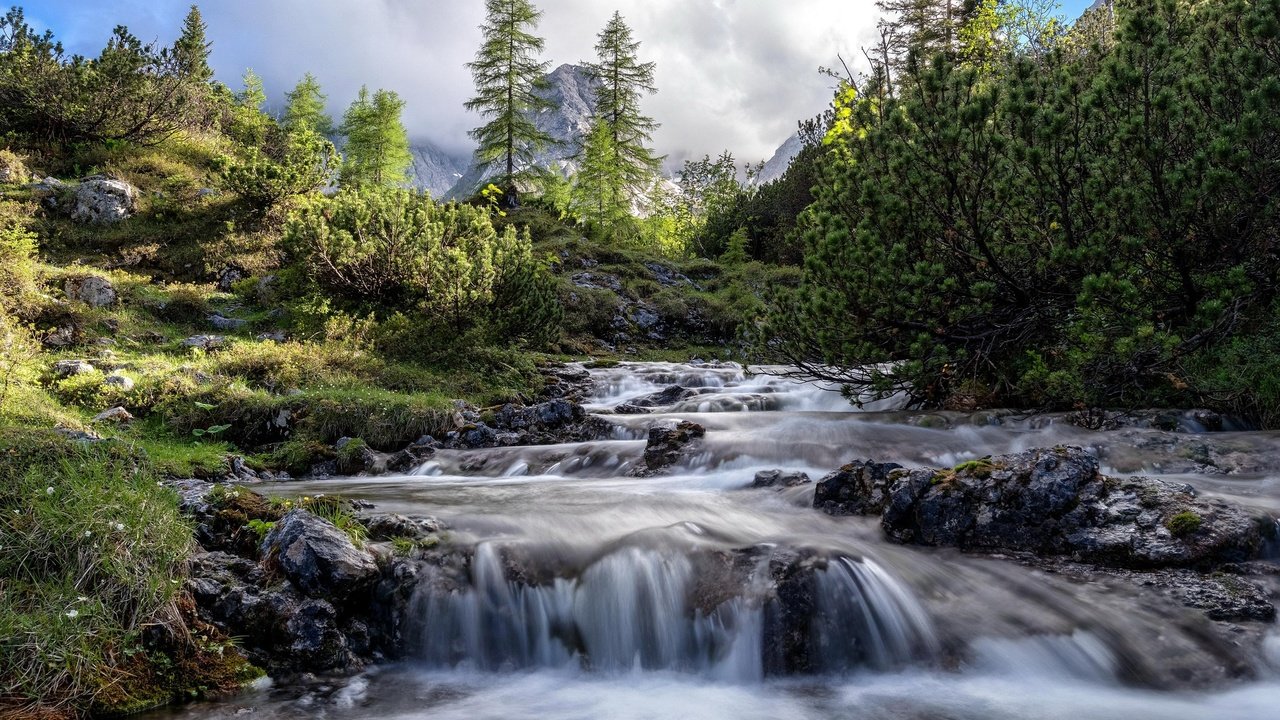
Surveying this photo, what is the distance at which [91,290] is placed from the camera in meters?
16.2

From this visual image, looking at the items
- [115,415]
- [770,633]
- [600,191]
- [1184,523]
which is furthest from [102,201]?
[1184,523]

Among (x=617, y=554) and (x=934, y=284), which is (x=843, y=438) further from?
(x=617, y=554)

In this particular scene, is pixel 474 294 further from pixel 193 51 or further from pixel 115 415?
pixel 193 51

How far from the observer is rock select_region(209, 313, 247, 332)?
17.0 meters

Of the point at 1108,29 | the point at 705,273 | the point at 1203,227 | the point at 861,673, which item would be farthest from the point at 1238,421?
the point at 705,273

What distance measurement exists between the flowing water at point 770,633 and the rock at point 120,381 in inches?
304

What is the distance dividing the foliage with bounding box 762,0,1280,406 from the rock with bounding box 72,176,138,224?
73.5ft

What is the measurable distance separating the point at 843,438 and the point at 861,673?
525 centimetres

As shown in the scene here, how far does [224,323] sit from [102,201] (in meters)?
8.55

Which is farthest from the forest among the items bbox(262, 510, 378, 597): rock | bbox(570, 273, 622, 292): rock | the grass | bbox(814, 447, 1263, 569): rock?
bbox(570, 273, 622, 292): rock

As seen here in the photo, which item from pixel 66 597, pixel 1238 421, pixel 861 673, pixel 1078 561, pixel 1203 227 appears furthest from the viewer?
pixel 1238 421

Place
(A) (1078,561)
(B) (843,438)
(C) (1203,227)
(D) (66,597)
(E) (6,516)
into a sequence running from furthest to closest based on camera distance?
(B) (843,438), (C) (1203,227), (A) (1078,561), (E) (6,516), (D) (66,597)

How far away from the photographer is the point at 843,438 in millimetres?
9352

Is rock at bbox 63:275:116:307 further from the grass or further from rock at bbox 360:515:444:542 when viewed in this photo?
rock at bbox 360:515:444:542
